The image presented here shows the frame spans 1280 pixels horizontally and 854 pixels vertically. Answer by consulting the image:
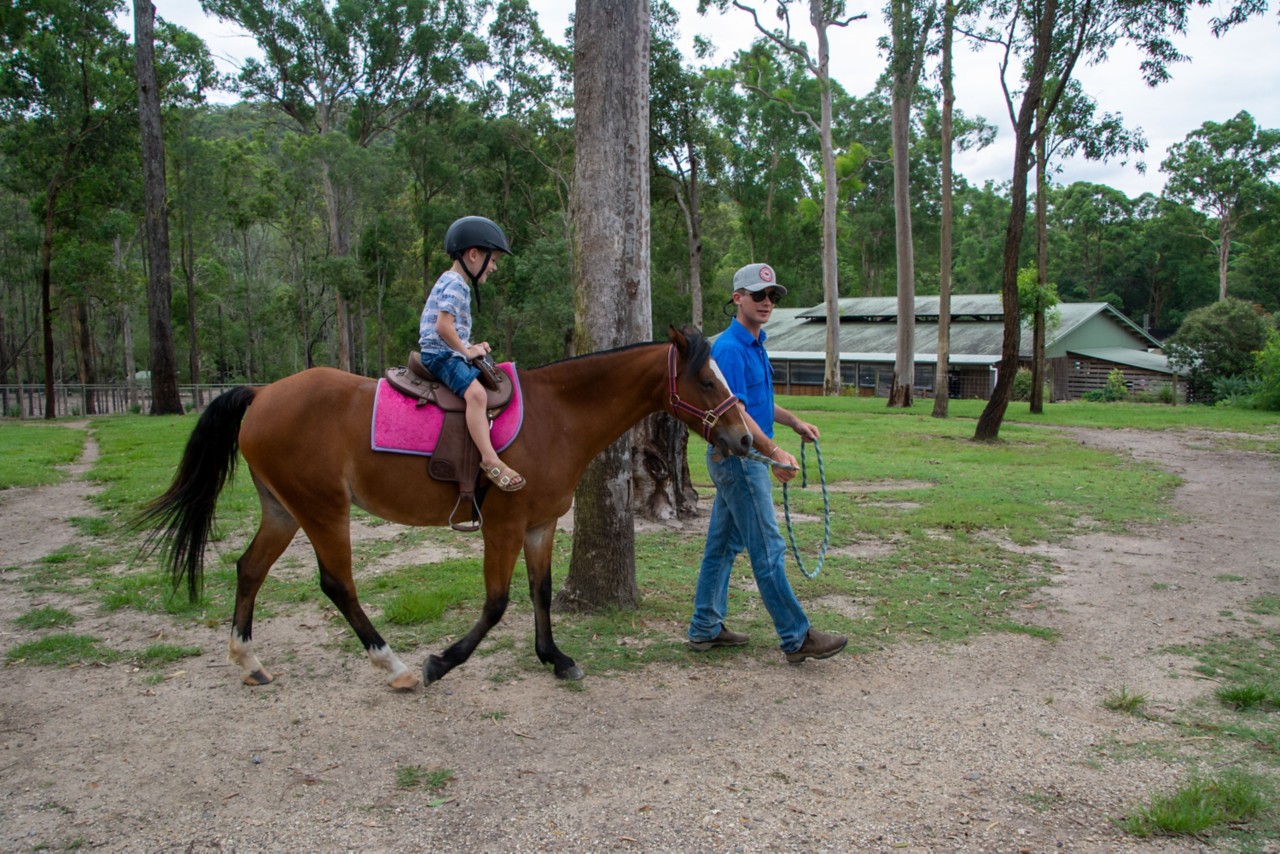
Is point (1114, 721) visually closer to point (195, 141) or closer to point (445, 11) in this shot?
point (195, 141)

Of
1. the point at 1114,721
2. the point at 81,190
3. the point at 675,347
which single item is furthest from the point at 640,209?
the point at 81,190

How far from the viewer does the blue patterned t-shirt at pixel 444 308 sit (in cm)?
455

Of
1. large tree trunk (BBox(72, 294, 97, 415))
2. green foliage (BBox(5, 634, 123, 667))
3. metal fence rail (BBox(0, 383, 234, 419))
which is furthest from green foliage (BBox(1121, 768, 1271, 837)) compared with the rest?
large tree trunk (BBox(72, 294, 97, 415))

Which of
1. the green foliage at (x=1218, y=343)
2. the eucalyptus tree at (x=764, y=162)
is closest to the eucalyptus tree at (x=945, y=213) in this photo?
the green foliage at (x=1218, y=343)

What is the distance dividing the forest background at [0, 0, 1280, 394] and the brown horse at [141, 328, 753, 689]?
18538 millimetres

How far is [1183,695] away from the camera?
4.57m

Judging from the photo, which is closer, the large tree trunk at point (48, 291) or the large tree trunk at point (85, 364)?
the large tree trunk at point (48, 291)

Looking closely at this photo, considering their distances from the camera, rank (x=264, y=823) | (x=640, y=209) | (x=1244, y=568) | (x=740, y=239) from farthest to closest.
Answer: (x=740, y=239)
(x=1244, y=568)
(x=640, y=209)
(x=264, y=823)

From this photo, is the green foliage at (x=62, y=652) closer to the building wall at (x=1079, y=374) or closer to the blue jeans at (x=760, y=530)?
the blue jeans at (x=760, y=530)

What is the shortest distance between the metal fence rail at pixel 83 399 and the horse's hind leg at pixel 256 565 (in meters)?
29.4

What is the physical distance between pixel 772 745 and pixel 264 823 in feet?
7.33

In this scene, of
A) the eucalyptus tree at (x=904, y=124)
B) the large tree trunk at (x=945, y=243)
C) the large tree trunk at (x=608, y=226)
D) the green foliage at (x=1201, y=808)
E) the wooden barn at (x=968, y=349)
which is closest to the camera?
the green foliage at (x=1201, y=808)

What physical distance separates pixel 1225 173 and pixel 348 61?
55.7 m

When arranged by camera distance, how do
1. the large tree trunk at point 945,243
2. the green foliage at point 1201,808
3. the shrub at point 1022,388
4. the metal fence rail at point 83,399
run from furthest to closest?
the shrub at point 1022,388, the metal fence rail at point 83,399, the large tree trunk at point 945,243, the green foliage at point 1201,808
